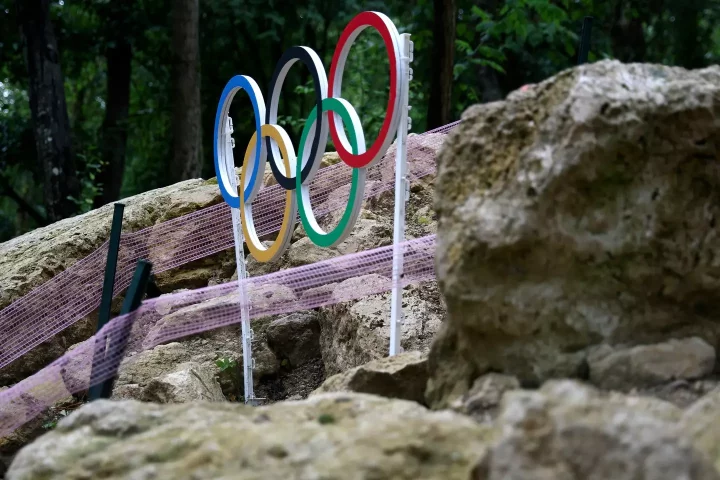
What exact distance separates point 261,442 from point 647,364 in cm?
111

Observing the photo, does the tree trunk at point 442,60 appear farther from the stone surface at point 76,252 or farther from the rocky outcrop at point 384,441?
the rocky outcrop at point 384,441

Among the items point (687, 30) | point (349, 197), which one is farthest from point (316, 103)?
point (687, 30)

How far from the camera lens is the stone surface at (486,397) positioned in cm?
261

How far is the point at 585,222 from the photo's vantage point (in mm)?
2598

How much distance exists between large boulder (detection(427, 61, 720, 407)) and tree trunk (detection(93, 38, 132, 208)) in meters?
9.14

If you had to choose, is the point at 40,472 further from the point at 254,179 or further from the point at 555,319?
the point at 254,179

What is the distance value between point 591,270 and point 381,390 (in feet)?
3.20

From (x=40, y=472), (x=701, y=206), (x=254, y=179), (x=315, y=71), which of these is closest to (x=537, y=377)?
(x=701, y=206)

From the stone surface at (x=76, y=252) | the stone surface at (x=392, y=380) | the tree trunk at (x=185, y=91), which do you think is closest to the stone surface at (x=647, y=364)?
the stone surface at (x=392, y=380)

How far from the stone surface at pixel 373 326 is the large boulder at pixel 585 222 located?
6.62 ft

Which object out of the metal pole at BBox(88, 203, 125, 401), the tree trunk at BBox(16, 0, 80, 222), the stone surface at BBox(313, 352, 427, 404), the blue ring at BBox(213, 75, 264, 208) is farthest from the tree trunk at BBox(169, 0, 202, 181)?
the stone surface at BBox(313, 352, 427, 404)

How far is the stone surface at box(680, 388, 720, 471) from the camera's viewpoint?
2066 mm

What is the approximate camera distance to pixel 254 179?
5234mm

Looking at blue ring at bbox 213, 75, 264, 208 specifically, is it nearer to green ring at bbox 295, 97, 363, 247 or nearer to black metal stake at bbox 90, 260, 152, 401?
green ring at bbox 295, 97, 363, 247
